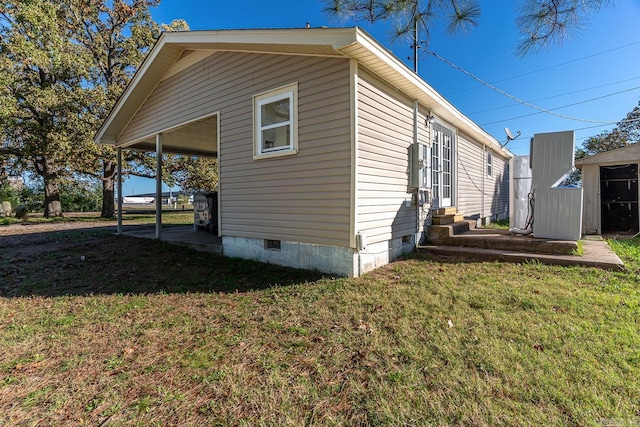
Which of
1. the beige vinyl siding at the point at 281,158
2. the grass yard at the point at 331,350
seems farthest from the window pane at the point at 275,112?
the grass yard at the point at 331,350

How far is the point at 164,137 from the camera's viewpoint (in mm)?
8391

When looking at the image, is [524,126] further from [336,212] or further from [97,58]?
[97,58]

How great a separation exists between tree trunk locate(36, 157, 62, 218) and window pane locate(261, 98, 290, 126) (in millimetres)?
14063

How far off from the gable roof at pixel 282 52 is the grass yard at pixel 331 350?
3.11 metres

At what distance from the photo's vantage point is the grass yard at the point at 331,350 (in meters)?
1.78

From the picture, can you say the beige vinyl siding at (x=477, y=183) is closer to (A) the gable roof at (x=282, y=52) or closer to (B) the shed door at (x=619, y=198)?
(A) the gable roof at (x=282, y=52)

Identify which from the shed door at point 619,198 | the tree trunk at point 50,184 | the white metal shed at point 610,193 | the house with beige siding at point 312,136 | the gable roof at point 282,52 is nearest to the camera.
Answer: the gable roof at point 282,52

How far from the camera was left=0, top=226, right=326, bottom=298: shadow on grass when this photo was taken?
4258 mm

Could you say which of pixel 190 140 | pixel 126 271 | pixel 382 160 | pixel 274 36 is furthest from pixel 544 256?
pixel 190 140

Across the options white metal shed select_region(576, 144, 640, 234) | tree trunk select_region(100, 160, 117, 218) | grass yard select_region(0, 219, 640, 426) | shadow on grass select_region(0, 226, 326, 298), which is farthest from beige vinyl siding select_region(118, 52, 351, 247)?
tree trunk select_region(100, 160, 117, 218)

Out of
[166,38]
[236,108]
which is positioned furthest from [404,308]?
[166,38]

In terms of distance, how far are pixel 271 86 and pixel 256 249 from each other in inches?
113

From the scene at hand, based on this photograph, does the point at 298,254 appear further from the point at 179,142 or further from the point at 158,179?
the point at 179,142

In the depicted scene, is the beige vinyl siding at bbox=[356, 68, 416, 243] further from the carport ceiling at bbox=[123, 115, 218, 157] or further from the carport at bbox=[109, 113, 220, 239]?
the carport ceiling at bbox=[123, 115, 218, 157]
